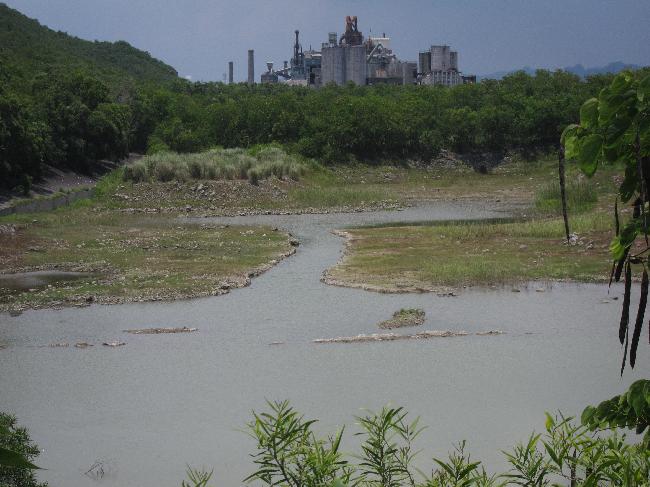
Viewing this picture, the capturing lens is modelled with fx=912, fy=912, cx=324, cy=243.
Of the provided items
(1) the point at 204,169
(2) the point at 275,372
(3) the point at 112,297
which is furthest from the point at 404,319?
(1) the point at 204,169

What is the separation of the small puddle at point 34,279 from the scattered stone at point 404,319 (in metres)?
10.1

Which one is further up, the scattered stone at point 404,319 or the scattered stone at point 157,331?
the scattered stone at point 404,319

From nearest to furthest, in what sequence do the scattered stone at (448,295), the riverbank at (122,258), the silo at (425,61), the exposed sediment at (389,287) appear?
1. the scattered stone at (448,295)
2. the exposed sediment at (389,287)
3. the riverbank at (122,258)
4. the silo at (425,61)

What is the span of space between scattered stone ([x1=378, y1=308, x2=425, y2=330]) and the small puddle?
1005cm

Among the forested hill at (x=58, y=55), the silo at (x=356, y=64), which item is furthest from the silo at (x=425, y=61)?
the forested hill at (x=58, y=55)

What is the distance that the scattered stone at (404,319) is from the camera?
65.0 ft

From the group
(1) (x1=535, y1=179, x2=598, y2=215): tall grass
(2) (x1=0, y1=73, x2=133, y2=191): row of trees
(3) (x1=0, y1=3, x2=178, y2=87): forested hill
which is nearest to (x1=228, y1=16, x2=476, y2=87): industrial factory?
(3) (x1=0, y1=3, x2=178, y2=87): forested hill

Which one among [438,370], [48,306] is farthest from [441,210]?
[438,370]

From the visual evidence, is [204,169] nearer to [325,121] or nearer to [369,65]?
[325,121]

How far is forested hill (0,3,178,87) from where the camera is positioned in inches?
2896

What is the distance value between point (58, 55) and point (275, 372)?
86.6 m

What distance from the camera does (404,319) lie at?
794 inches

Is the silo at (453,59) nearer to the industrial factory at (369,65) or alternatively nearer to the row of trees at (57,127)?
the industrial factory at (369,65)

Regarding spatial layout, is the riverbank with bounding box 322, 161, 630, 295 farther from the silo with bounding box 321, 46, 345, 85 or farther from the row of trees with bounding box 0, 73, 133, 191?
the silo with bounding box 321, 46, 345, 85
